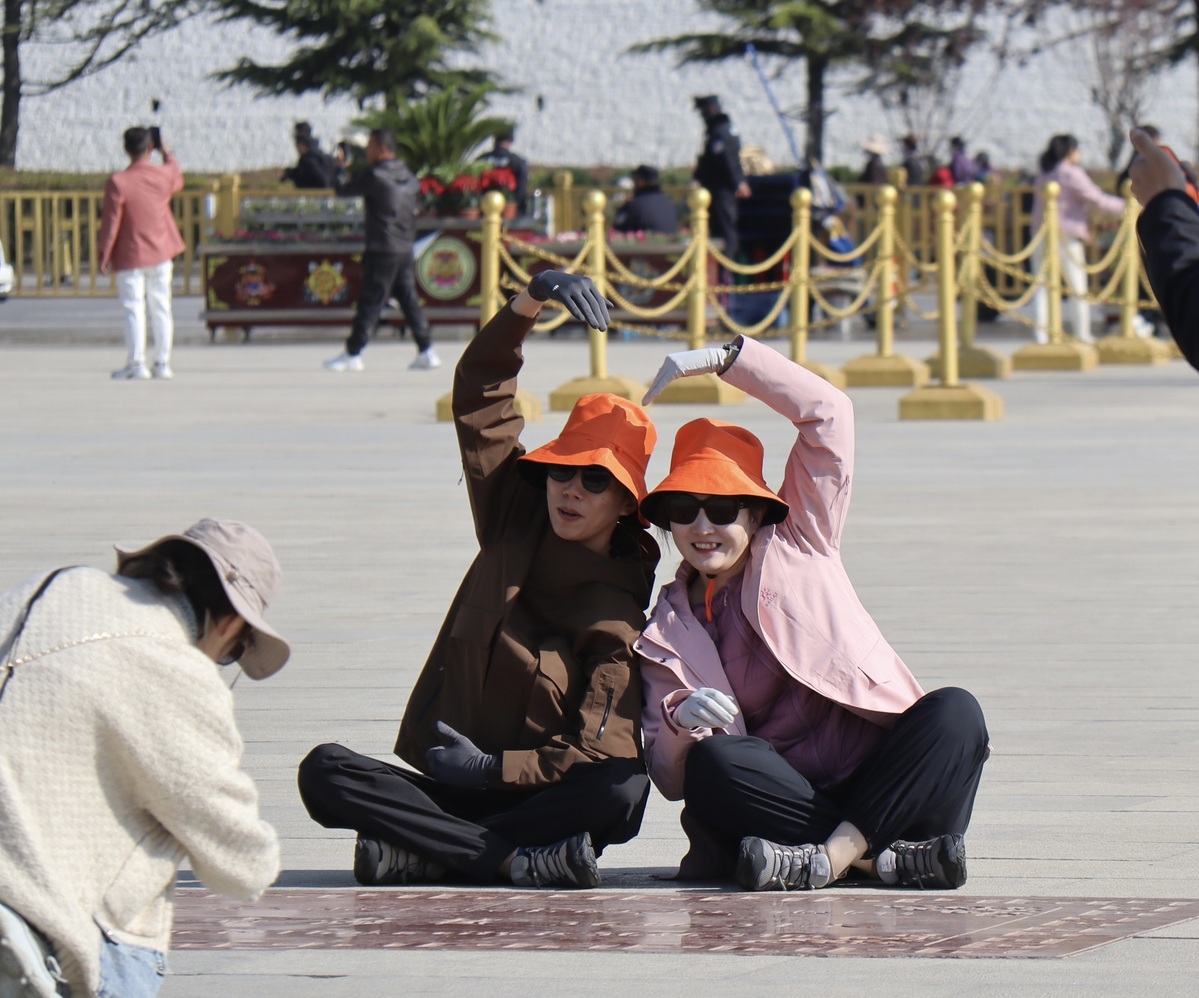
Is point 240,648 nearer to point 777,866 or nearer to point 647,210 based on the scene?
point 777,866

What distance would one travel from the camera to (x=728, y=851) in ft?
14.2

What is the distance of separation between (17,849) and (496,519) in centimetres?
171

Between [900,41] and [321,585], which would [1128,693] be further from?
[900,41]

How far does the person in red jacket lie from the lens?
54.7ft

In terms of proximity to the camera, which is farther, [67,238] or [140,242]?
[67,238]

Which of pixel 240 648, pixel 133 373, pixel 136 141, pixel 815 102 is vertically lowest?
pixel 133 373

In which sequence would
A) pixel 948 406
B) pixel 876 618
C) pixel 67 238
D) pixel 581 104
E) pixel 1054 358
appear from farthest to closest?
1. pixel 581 104
2. pixel 67 238
3. pixel 1054 358
4. pixel 948 406
5. pixel 876 618

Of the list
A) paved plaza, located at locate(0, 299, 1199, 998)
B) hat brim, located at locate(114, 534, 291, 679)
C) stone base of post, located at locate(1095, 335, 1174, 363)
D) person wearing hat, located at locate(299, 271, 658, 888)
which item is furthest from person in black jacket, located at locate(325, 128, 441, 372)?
hat brim, located at locate(114, 534, 291, 679)

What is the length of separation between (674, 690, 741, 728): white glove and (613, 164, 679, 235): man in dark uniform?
56.8 feet

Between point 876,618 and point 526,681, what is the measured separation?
2687 millimetres

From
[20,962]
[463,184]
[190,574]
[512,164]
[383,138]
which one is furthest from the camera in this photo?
[512,164]

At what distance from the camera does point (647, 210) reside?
2136cm

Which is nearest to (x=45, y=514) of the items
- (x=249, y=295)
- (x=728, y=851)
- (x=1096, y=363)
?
(x=728, y=851)

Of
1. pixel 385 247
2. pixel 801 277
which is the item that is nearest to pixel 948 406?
pixel 801 277
